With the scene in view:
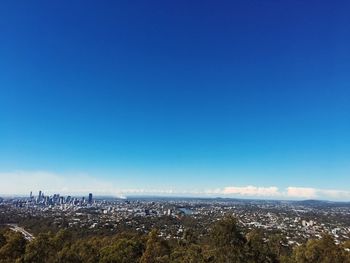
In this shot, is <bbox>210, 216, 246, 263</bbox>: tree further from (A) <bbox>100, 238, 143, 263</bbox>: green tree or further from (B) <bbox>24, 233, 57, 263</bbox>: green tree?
(B) <bbox>24, 233, 57, 263</bbox>: green tree

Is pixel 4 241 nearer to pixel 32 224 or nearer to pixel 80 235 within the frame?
pixel 80 235

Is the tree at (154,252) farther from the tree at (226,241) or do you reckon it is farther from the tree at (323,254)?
the tree at (323,254)

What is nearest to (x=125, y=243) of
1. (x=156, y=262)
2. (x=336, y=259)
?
(x=156, y=262)

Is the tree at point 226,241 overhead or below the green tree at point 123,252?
overhead

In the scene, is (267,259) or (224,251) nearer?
(224,251)

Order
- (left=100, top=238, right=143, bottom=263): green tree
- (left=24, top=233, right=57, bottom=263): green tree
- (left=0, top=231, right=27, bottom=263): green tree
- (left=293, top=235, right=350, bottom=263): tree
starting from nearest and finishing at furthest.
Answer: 1. (left=24, top=233, right=57, bottom=263): green tree
2. (left=0, top=231, right=27, bottom=263): green tree
3. (left=293, top=235, right=350, bottom=263): tree
4. (left=100, top=238, right=143, bottom=263): green tree

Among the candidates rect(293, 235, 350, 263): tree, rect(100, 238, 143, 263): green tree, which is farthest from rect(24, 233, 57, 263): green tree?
rect(293, 235, 350, 263): tree

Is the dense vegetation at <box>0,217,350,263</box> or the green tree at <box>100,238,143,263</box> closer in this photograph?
the dense vegetation at <box>0,217,350,263</box>

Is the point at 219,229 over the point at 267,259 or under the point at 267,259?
over

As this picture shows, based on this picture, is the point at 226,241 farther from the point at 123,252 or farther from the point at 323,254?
the point at 123,252

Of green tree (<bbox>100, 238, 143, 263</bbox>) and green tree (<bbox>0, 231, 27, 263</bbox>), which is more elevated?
green tree (<bbox>0, 231, 27, 263</bbox>)

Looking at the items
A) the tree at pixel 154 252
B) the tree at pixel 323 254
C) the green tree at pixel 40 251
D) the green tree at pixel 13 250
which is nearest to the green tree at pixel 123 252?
the tree at pixel 154 252
